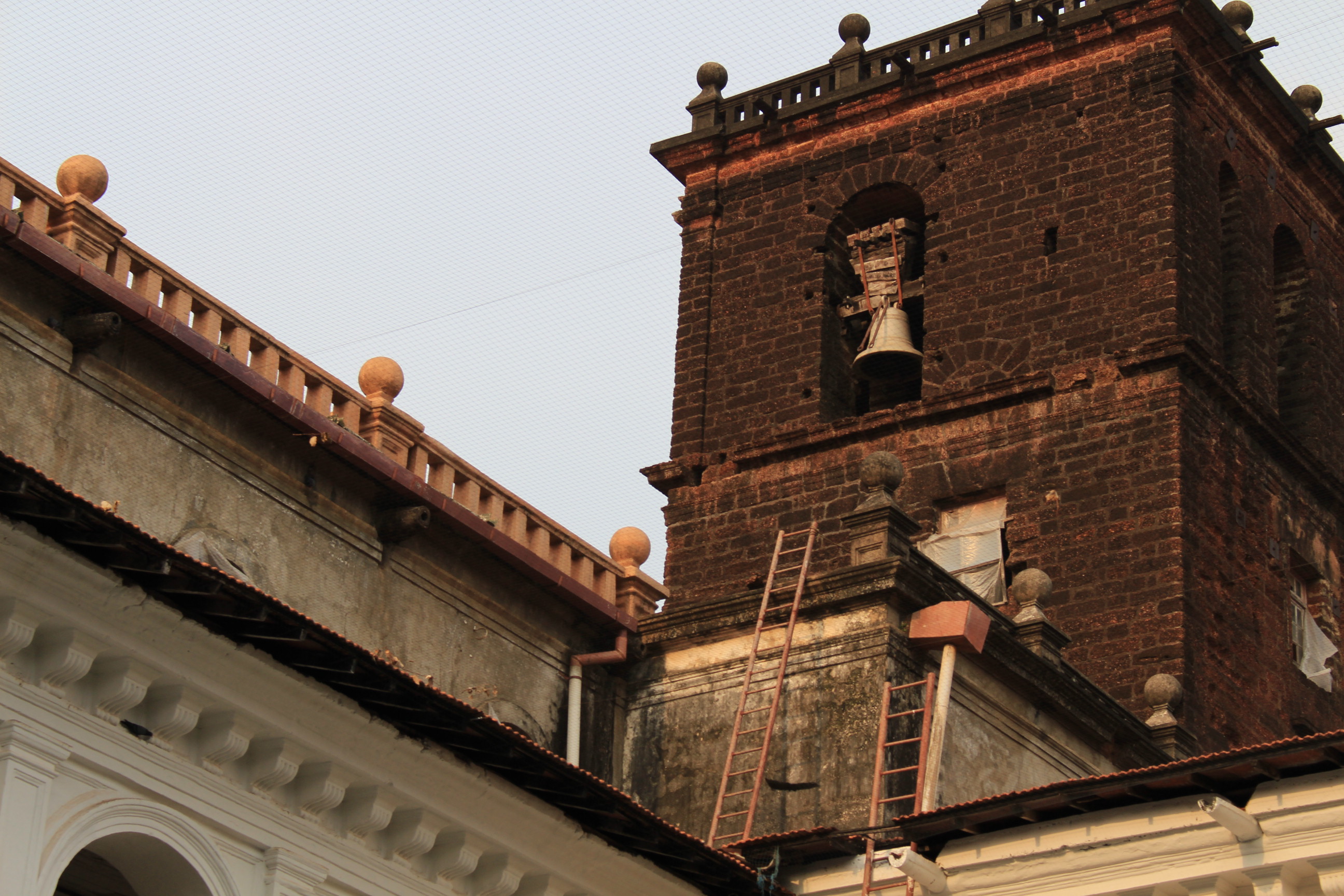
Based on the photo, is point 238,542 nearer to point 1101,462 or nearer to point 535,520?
point 535,520

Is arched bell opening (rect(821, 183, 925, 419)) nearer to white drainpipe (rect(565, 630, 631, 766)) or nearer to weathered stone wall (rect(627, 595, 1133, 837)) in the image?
white drainpipe (rect(565, 630, 631, 766))

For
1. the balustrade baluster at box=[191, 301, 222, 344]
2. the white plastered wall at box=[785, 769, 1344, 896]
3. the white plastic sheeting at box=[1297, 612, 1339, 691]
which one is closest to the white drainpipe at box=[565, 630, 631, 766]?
the balustrade baluster at box=[191, 301, 222, 344]

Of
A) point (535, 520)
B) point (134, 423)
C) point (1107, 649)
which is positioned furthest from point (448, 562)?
point (1107, 649)

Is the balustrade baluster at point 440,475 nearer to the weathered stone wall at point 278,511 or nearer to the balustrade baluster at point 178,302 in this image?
the weathered stone wall at point 278,511

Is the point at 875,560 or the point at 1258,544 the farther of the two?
the point at 1258,544

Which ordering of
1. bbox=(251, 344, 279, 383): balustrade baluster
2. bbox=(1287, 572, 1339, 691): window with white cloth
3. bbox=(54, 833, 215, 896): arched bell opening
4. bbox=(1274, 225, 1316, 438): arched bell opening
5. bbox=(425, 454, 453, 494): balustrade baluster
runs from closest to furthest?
bbox=(54, 833, 215, 896): arched bell opening < bbox=(251, 344, 279, 383): balustrade baluster < bbox=(425, 454, 453, 494): balustrade baluster < bbox=(1287, 572, 1339, 691): window with white cloth < bbox=(1274, 225, 1316, 438): arched bell opening

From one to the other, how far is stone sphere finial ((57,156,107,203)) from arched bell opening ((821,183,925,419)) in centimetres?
1345

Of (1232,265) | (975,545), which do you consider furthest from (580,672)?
Result: (1232,265)

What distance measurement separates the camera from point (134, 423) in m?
19.0

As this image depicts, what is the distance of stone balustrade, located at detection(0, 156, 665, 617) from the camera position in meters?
18.7

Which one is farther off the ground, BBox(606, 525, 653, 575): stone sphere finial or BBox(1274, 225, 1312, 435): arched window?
BBox(1274, 225, 1312, 435): arched window

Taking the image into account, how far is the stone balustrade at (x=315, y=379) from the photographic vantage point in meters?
18.7

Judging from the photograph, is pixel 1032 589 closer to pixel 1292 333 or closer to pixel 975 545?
pixel 975 545

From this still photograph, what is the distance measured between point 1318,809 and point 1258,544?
1581cm
